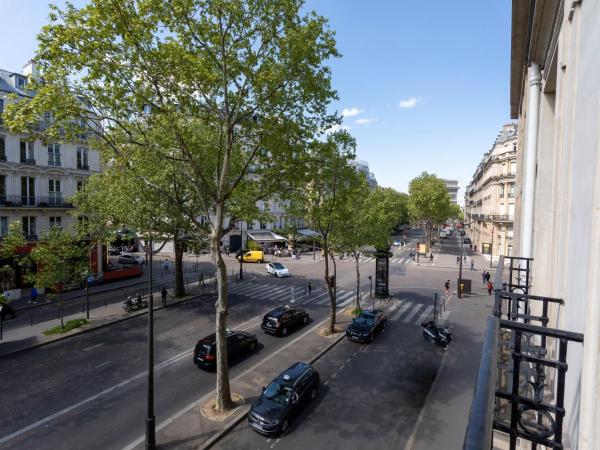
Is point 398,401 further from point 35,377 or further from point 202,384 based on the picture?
point 35,377

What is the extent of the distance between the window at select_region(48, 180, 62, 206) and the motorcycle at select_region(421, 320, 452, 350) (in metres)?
30.3

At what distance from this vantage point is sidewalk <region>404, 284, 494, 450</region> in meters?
11.4

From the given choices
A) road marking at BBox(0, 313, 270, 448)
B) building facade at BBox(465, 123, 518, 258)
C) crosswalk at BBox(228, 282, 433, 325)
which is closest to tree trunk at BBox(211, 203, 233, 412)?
road marking at BBox(0, 313, 270, 448)

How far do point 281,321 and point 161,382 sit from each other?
24.5ft

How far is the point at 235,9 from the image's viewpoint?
10562 millimetres

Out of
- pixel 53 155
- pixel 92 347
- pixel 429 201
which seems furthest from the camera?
pixel 429 201

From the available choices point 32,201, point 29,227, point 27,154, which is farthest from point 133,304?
point 27,154

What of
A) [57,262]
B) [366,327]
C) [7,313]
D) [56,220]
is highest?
[56,220]

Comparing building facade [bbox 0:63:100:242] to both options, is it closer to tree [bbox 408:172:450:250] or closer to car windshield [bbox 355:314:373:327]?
car windshield [bbox 355:314:373:327]

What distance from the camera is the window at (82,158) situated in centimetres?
3145

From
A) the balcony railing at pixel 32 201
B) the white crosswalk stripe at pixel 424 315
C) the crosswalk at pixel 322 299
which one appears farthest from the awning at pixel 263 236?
the white crosswalk stripe at pixel 424 315

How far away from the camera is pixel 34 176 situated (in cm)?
2856

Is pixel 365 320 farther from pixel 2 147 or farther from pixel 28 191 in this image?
pixel 2 147

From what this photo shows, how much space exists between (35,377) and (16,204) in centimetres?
1799
